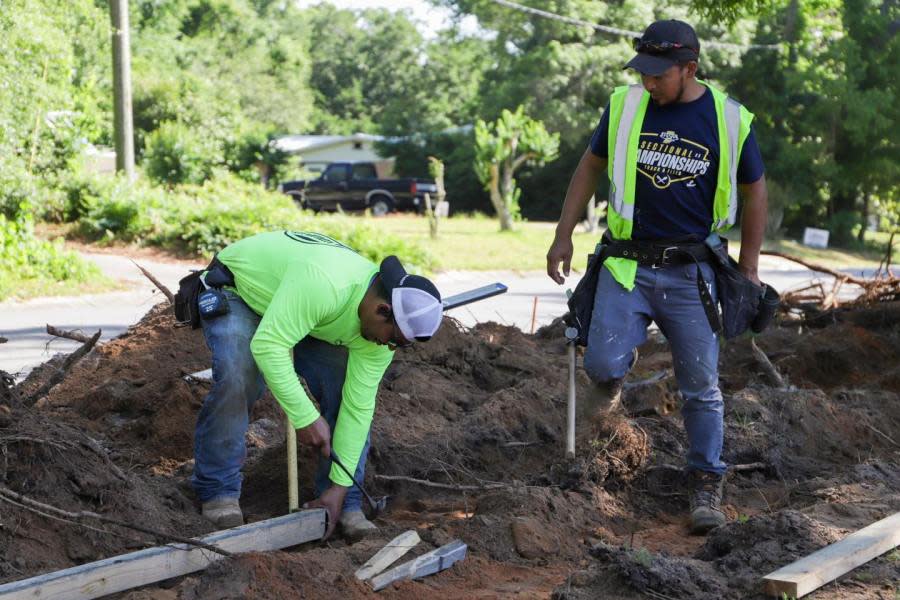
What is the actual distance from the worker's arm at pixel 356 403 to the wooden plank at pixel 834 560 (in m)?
1.84

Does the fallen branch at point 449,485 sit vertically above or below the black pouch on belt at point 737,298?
below

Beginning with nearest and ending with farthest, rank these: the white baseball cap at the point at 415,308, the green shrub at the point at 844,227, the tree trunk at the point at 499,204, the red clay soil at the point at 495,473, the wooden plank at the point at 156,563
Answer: the wooden plank at the point at 156,563, the red clay soil at the point at 495,473, the white baseball cap at the point at 415,308, the tree trunk at the point at 499,204, the green shrub at the point at 844,227

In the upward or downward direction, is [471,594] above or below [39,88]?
below

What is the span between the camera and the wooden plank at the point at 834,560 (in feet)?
12.8

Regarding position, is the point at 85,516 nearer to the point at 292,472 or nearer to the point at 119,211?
the point at 292,472

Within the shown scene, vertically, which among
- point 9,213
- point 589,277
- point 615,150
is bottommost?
point 9,213

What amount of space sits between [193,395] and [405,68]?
7042cm

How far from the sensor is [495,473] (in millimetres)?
6051

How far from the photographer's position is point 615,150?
5.28 meters

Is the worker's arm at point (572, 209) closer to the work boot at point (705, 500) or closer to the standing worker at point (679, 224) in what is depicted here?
the standing worker at point (679, 224)

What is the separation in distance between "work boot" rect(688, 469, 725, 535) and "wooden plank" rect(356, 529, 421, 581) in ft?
4.43

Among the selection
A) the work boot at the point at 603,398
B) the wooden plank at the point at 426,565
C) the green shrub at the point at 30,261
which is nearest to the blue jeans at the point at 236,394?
the wooden plank at the point at 426,565

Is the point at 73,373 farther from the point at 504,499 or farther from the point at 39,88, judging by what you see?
the point at 39,88

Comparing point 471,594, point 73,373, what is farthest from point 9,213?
point 471,594
